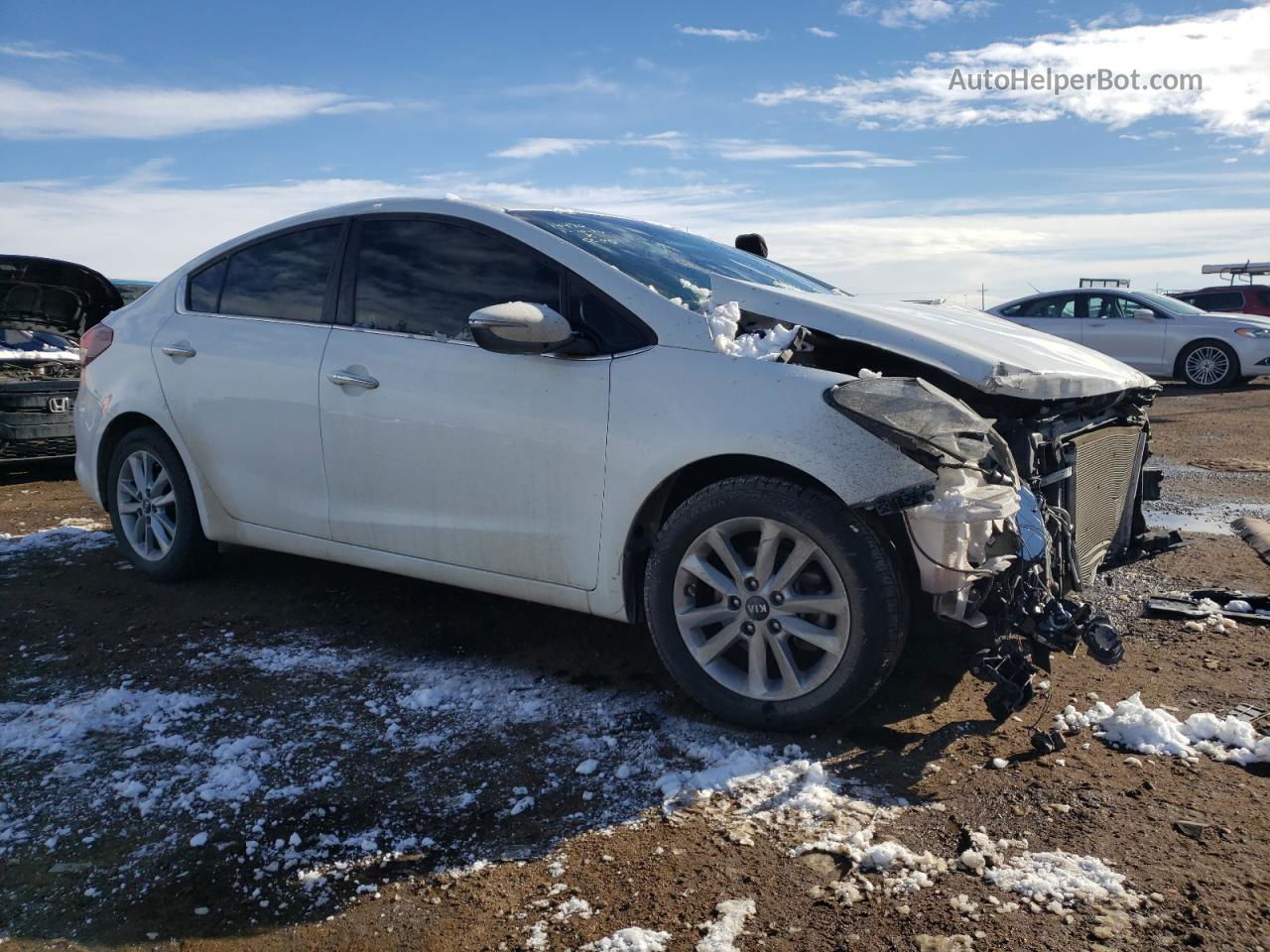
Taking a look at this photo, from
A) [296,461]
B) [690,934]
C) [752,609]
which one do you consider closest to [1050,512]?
[752,609]

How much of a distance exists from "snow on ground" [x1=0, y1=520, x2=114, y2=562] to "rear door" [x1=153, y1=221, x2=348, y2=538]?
169cm

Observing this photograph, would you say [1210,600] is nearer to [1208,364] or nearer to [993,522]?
[993,522]

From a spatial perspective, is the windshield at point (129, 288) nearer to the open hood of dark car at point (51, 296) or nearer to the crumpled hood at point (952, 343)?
the open hood of dark car at point (51, 296)

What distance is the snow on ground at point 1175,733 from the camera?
10.3 ft

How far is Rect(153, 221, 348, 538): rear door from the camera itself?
4359 mm

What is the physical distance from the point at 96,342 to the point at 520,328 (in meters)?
2.87

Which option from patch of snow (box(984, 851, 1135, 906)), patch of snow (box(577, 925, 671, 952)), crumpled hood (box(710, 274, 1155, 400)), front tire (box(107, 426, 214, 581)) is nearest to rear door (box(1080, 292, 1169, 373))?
crumpled hood (box(710, 274, 1155, 400))

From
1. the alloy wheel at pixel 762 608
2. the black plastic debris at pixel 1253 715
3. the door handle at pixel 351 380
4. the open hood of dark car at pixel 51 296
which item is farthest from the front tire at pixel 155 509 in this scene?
the black plastic debris at pixel 1253 715

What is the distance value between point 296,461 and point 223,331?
77 centimetres

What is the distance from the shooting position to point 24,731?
3.46 m

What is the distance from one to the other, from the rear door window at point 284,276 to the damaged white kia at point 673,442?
1cm

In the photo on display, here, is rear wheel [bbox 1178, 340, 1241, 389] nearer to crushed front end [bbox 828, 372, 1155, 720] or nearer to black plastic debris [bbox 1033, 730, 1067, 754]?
crushed front end [bbox 828, 372, 1155, 720]

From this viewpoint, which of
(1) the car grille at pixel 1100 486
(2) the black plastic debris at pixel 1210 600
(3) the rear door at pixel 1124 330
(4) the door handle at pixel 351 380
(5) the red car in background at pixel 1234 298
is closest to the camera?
(1) the car grille at pixel 1100 486

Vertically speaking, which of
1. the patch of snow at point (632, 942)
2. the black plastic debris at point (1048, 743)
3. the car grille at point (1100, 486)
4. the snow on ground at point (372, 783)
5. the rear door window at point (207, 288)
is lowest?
the patch of snow at point (632, 942)
